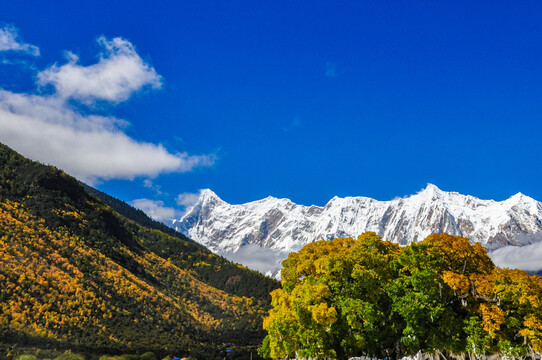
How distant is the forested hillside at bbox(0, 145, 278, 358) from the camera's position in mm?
63281

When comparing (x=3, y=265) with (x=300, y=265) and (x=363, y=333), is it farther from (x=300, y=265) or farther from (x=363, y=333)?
(x=363, y=333)

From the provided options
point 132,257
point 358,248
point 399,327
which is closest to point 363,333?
point 399,327

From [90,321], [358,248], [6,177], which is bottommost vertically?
[90,321]

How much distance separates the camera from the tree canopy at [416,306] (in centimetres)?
3441

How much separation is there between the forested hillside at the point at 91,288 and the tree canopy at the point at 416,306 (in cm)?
3437

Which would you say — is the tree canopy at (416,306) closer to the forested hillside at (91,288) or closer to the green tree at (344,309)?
the green tree at (344,309)

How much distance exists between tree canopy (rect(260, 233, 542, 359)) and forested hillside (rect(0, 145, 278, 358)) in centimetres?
3437

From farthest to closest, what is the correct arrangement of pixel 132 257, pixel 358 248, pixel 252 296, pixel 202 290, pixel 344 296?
pixel 252 296 < pixel 202 290 < pixel 132 257 < pixel 358 248 < pixel 344 296

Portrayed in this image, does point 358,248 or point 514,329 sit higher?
point 358,248

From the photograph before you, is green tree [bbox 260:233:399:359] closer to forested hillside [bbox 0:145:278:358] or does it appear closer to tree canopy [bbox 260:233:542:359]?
tree canopy [bbox 260:233:542:359]

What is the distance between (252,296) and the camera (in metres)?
137

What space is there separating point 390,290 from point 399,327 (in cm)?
332

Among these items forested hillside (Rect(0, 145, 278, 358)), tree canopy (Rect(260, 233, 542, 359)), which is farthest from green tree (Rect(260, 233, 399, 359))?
forested hillside (Rect(0, 145, 278, 358))

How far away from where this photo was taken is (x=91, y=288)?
76.0 meters
